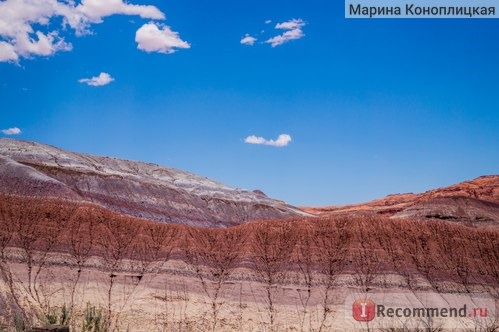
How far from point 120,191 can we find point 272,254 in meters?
42.3

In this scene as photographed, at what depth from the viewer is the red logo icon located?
145 ft

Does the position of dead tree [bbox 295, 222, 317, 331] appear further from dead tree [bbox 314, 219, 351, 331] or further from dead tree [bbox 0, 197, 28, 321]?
dead tree [bbox 0, 197, 28, 321]

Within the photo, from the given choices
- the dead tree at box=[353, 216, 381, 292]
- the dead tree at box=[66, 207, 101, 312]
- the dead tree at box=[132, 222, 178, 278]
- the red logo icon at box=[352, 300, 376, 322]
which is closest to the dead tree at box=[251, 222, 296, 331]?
the dead tree at box=[353, 216, 381, 292]

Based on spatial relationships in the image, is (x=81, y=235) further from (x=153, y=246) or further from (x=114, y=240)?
(x=153, y=246)

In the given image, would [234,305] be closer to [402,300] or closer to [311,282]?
[311,282]

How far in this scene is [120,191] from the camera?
282 feet

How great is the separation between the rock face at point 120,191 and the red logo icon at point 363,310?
41.5 metres

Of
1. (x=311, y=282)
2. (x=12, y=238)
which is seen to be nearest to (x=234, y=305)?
(x=311, y=282)

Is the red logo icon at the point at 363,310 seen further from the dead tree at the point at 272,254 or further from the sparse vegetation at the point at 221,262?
the dead tree at the point at 272,254

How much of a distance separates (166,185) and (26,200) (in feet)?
151

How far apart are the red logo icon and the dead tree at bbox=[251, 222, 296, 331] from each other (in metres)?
7.12

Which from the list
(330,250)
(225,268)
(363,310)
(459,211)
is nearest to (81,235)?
(225,268)

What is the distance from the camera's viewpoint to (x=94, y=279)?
1827 inches

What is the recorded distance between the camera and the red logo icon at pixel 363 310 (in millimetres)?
44312
